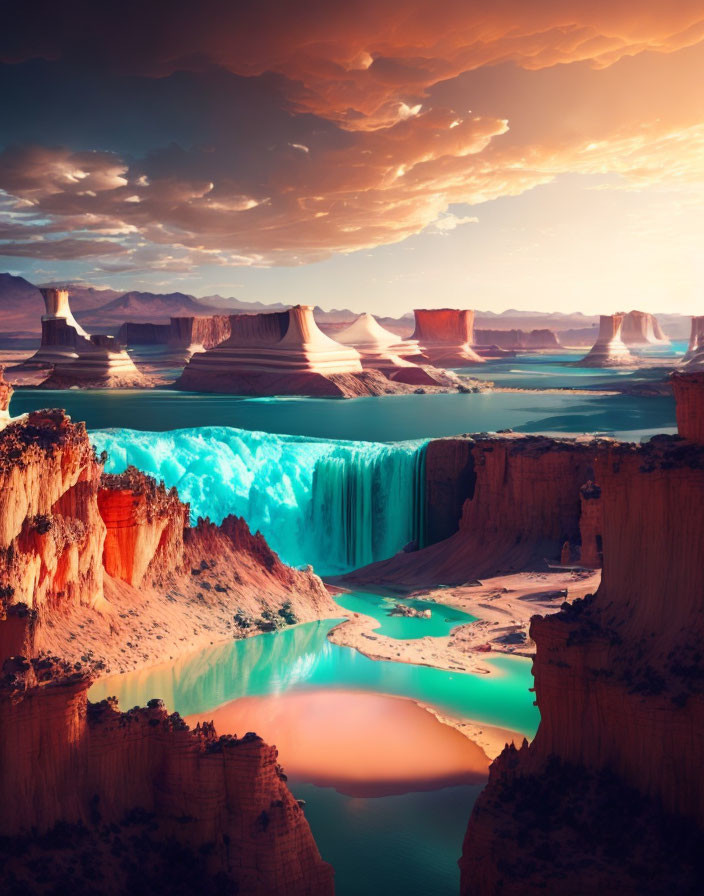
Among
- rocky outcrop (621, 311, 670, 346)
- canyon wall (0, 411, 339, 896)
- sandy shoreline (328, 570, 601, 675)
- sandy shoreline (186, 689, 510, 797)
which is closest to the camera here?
canyon wall (0, 411, 339, 896)

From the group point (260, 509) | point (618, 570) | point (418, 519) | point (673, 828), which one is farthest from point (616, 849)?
point (260, 509)

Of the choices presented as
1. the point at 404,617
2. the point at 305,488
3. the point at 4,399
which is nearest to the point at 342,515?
the point at 305,488

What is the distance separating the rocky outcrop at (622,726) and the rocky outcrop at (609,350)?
4273 inches

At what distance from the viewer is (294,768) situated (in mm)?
12281

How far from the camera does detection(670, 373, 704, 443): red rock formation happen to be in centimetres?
950

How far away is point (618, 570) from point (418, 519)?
20.7 meters

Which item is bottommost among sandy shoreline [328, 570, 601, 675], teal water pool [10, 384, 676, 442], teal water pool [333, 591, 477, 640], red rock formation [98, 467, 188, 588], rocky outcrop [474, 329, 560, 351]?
teal water pool [333, 591, 477, 640]

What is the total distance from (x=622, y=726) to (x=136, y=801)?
4277mm

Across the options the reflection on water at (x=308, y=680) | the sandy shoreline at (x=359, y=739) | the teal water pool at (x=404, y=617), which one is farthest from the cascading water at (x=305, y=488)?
the sandy shoreline at (x=359, y=739)

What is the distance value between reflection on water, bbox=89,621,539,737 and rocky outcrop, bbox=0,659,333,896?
519 centimetres

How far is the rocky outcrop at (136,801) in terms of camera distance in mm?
8141

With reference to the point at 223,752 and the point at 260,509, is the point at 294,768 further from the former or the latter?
the point at 260,509

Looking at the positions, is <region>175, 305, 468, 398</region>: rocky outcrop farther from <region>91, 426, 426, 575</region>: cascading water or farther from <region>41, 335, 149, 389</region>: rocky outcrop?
<region>91, 426, 426, 575</region>: cascading water

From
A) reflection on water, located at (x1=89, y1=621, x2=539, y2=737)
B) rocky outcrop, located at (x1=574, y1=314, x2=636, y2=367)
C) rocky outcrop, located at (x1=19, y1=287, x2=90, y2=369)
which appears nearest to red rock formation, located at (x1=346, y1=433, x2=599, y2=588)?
reflection on water, located at (x1=89, y1=621, x2=539, y2=737)
